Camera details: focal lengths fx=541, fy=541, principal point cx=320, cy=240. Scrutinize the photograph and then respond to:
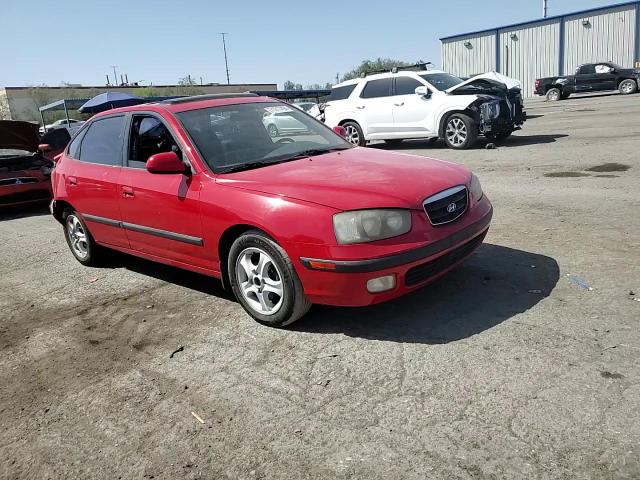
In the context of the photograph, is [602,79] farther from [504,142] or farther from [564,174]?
[564,174]

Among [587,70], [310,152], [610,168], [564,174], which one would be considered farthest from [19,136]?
[587,70]

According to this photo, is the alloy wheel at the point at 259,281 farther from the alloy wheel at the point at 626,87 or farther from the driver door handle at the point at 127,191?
the alloy wheel at the point at 626,87

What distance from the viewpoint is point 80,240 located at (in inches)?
234

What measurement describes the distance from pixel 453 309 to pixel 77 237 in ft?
14.0

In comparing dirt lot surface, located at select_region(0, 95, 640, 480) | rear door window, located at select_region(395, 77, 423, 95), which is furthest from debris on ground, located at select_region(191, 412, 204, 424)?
rear door window, located at select_region(395, 77, 423, 95)

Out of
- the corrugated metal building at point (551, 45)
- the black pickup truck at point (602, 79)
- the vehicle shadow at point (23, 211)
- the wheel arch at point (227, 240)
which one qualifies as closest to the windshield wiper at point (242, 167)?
the wheel arch at point (227, 240)

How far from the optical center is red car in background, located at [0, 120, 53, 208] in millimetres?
9578

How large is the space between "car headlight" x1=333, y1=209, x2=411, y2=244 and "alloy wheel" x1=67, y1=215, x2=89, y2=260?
11.6 ft

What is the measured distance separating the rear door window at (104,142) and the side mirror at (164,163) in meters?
1.08

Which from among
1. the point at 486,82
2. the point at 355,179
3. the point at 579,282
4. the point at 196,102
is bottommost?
the point at 579,282

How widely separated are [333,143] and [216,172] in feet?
4.20

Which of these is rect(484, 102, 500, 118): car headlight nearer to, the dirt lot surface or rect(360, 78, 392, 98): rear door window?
rect(360, 78, 392, 98): rear door window

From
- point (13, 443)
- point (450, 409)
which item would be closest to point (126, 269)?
point (13, 443)

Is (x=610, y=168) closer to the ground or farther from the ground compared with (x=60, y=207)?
closer to the ground
